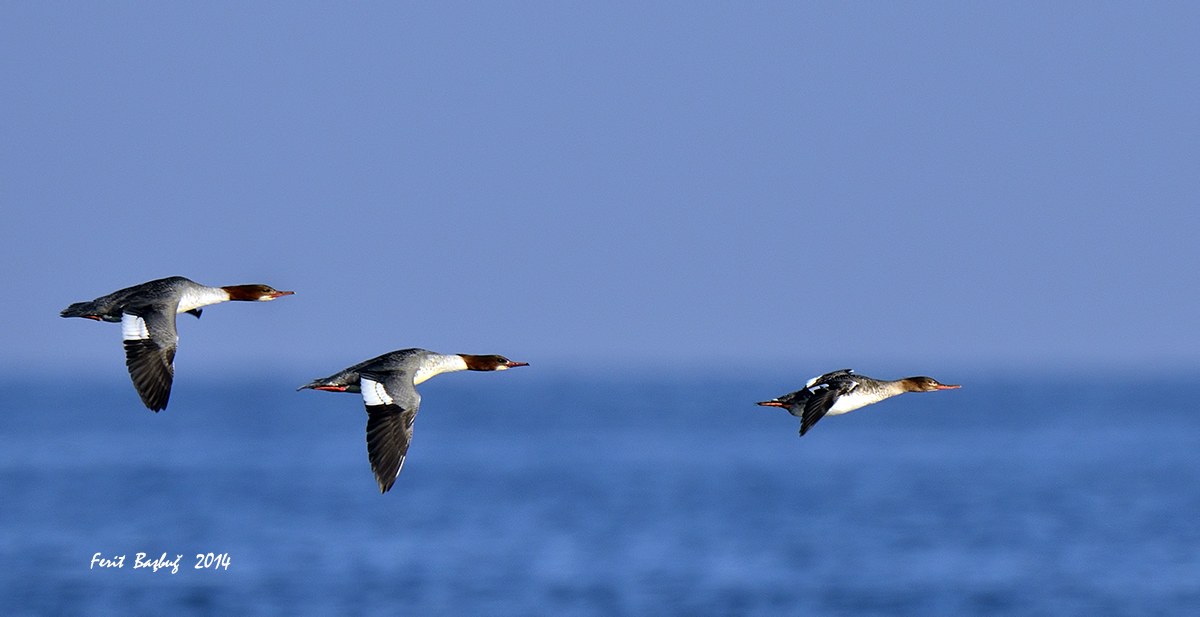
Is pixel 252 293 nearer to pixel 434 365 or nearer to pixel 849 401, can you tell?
pixel 434 365

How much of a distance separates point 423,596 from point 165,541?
9.58 meters

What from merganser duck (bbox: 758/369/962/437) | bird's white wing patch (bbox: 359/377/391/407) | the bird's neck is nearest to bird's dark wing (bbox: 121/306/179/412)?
bird's white wing patch (bbox: 359/377/391/407)

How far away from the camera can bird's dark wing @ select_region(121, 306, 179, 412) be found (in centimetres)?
966

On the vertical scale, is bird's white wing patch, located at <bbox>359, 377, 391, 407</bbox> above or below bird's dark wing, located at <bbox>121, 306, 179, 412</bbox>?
below

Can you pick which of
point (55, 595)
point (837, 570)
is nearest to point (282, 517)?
point (55, 595)

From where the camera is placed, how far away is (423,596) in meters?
25.8

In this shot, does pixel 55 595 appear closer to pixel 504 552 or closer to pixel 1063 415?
pixel 504 552

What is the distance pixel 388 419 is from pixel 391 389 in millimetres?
467

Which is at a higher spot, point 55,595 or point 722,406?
point 722,406

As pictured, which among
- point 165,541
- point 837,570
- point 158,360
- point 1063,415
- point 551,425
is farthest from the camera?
point 1063,415

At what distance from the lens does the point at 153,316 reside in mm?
10312

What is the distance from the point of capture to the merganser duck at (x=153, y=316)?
9.74 metres

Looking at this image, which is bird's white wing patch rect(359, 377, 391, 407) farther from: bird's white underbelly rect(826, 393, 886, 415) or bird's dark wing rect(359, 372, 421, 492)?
bird's white underbelly rect(826, 393, 886, 415)

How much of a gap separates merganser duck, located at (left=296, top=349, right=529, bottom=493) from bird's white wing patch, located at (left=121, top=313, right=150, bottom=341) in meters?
1.14
